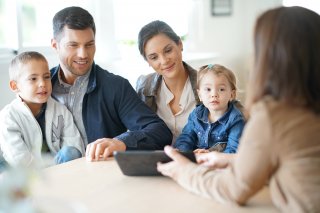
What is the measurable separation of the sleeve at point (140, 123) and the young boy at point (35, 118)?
0.26 m

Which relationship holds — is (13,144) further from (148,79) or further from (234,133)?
(234,133)

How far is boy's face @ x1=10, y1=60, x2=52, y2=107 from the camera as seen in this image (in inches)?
74.7

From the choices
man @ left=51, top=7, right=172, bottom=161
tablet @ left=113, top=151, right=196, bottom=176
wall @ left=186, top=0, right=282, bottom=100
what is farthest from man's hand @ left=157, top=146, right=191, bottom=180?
wall @ left=186, top=0, right=282, bottom=100

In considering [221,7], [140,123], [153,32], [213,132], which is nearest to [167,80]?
[153,32]

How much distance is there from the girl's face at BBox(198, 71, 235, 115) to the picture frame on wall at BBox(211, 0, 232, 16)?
3634 millimetres

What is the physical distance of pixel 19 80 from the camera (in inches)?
76.1

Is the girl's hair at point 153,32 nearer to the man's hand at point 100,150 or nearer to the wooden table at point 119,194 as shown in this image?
the man's hand at point 100,150

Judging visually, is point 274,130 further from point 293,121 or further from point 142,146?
point 142,146

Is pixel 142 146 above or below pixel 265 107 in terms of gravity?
below

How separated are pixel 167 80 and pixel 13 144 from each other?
89cm

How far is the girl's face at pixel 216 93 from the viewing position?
1.87m

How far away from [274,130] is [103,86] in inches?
49.9

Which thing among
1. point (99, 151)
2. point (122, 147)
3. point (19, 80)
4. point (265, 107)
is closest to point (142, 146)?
point (122, 147)

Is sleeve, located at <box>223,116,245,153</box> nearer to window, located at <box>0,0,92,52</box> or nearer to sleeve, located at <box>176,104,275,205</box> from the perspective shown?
sleeve, located at <box>176,104,275,205</box>
